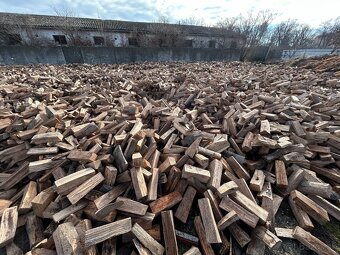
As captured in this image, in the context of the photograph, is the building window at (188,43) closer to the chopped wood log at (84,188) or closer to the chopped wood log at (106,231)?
the chopped wood log at (84,188)

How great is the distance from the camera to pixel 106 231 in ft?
4.99

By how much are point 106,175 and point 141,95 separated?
314cm

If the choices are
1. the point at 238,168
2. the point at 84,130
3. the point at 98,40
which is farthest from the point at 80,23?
the point at 238,168

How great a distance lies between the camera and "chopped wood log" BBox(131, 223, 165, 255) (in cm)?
154

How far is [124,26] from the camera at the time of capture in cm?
2611

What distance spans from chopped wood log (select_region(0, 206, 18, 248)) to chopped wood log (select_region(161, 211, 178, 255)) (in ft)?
4.23

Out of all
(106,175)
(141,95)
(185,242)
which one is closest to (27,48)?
(141,95)

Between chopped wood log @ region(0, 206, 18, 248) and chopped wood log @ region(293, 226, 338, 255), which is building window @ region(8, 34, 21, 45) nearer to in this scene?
chopped wood log @ region(0, 206, 18, 248)

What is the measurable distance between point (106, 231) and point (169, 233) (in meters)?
0.51

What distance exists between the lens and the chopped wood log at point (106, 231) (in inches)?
57.7

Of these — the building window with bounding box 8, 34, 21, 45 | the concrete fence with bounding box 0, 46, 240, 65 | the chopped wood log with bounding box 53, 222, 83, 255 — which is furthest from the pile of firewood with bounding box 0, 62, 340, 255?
the building window with bounding box 8, 34, 21, 45

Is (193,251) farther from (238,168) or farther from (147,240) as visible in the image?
(238,168)

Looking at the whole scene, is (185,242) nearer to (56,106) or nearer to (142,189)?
(142,189)

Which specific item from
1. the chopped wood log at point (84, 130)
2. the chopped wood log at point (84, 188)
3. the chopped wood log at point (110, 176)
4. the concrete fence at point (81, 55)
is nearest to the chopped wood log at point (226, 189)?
the chopped wood log at point (110, 176)
